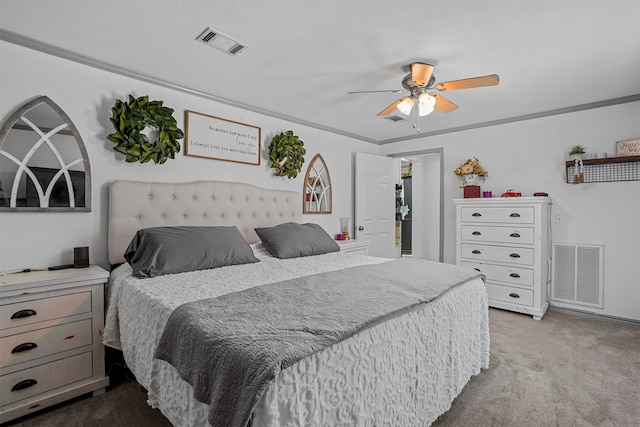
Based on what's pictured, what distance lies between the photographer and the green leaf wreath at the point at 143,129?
2484 millimetres

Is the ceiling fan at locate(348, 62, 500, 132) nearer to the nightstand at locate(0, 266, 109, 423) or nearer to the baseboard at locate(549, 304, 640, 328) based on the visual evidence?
the nightstand at locate(0, 266, 109, 423)

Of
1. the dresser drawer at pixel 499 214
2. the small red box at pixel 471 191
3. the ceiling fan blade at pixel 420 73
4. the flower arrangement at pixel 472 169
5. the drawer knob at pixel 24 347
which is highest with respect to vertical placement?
the ceiling fan blade at pixel 420 73

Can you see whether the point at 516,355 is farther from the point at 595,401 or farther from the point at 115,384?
the point at 115,384

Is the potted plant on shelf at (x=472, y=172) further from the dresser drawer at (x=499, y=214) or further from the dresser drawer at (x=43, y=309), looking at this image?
the dresser drawer at (x=43, y=309)

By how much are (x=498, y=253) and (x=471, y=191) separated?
846 millimetres

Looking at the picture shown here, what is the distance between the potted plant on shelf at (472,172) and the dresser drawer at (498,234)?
0.66 meters

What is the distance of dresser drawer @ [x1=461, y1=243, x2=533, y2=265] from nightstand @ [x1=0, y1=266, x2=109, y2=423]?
372 centimetres

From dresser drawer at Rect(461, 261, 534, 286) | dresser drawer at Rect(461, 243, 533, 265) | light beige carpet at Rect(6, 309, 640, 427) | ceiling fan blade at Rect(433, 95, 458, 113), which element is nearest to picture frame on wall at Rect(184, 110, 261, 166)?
ceiling fan blade at Rect(433, 95, 458, 113)

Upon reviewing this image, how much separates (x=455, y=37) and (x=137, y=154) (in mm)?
2497

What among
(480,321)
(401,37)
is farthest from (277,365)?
(401,37)

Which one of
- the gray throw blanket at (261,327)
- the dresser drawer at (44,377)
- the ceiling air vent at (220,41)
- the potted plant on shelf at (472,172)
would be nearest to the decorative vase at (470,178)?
the potted plant on shelf at (472,172)

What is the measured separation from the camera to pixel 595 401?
1.97 meters

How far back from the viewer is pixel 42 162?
2219mm

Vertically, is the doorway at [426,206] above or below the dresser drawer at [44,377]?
above
